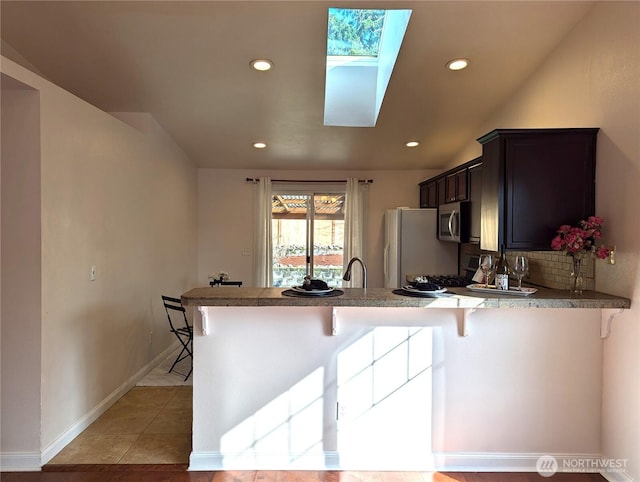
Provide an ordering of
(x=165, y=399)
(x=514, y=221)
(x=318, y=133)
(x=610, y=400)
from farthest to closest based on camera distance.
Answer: (x=318, y=133) → (x=165, y=399) → (x=514, y=221) → (x=610, y=400)

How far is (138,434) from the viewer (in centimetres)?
247

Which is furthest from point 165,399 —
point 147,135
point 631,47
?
point 631,47

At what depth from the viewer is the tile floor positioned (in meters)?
2.22

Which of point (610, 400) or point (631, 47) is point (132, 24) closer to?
point (631, 47)

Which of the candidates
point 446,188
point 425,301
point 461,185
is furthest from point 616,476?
point 446,188

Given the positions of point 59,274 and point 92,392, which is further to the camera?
point 92,392

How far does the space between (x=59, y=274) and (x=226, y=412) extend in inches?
54.0

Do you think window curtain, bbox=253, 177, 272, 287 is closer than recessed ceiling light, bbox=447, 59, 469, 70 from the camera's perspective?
No

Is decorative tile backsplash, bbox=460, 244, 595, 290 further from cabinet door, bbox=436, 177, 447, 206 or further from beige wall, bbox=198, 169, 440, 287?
beige wall, bbox=198, 169, 440, 287

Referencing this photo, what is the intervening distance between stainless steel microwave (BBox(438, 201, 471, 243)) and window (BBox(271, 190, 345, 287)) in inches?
68.1

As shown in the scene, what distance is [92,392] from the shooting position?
8.70 feet

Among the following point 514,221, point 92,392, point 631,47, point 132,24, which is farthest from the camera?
point 92,392

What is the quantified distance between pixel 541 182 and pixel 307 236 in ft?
11.6

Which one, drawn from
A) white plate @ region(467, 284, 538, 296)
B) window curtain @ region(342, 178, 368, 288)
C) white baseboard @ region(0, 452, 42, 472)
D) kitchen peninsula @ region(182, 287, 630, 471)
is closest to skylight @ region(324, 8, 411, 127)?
window curtain @ region(342, 178, 368, 288)
